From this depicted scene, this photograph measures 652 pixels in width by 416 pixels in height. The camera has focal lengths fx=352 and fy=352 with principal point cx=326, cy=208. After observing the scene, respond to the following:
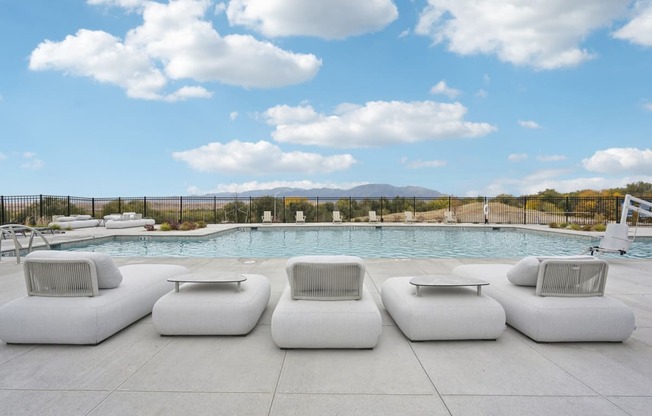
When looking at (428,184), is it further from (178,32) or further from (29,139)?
(29,139)

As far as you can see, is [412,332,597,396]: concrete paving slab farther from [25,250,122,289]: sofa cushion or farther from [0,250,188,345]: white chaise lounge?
[25,250,122,289]: sofa cushion

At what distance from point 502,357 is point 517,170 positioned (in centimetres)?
1791

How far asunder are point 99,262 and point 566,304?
3844mm

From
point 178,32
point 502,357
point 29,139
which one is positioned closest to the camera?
point 502,357

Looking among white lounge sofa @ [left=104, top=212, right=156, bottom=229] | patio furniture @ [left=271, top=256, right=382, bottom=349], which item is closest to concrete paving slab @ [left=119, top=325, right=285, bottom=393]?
patio furniture @ [left=271, top=256, right=382, bottom=349]

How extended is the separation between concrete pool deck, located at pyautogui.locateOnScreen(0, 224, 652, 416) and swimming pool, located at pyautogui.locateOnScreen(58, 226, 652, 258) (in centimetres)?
576

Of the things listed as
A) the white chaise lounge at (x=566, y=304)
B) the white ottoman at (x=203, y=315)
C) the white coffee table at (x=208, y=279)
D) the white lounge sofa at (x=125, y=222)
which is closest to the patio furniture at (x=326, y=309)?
the white ottoman at (x=203, y=315)

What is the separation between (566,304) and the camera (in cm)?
284

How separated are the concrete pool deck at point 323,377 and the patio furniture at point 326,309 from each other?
4.5 inches

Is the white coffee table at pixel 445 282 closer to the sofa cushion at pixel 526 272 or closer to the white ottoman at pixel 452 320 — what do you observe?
the white ottoman at pixel 452 320

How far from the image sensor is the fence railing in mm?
17281

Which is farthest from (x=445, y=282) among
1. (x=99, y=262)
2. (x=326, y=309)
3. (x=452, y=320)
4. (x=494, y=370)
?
(x=99, y=262)

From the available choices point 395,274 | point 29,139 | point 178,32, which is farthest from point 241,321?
point 29,139

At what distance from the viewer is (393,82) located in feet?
50.3
